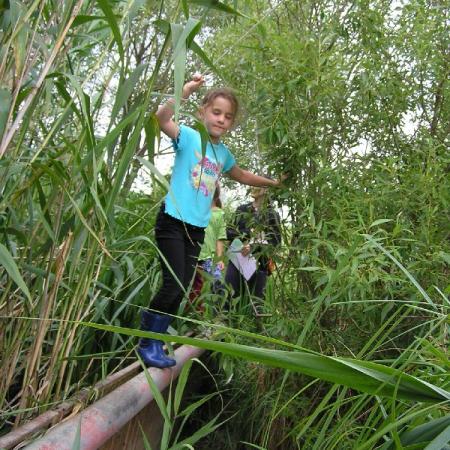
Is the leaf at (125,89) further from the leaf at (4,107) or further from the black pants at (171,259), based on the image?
the black pants at (171,259)

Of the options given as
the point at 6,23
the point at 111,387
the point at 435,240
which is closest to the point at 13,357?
the point at 111,387

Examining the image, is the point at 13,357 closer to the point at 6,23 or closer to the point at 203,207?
the point at 6,23

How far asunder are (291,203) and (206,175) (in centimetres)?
45

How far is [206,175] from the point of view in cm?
266

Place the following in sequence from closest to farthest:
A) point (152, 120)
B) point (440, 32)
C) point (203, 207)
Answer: point (152, 120), point (440, 32), point (203, 207)

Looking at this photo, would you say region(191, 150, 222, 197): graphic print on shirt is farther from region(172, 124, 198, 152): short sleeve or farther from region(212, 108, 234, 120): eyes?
region(212, 108, 234, 120): eyes

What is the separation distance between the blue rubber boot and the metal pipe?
0.31 metres

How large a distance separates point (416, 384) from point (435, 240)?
1.29 meters

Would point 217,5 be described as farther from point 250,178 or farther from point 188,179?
point 250,178

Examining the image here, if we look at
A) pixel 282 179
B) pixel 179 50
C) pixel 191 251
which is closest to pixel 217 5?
pixel 179 50

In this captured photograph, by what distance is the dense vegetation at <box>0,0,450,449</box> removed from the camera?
151cm

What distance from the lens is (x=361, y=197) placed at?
2.07m

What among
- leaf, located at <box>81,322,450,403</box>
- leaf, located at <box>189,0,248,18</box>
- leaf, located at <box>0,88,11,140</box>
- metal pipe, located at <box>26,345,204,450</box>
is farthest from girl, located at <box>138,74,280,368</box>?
leaf, located at <box>81,322,450,403</box>

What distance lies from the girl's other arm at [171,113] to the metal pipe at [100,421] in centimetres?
94
